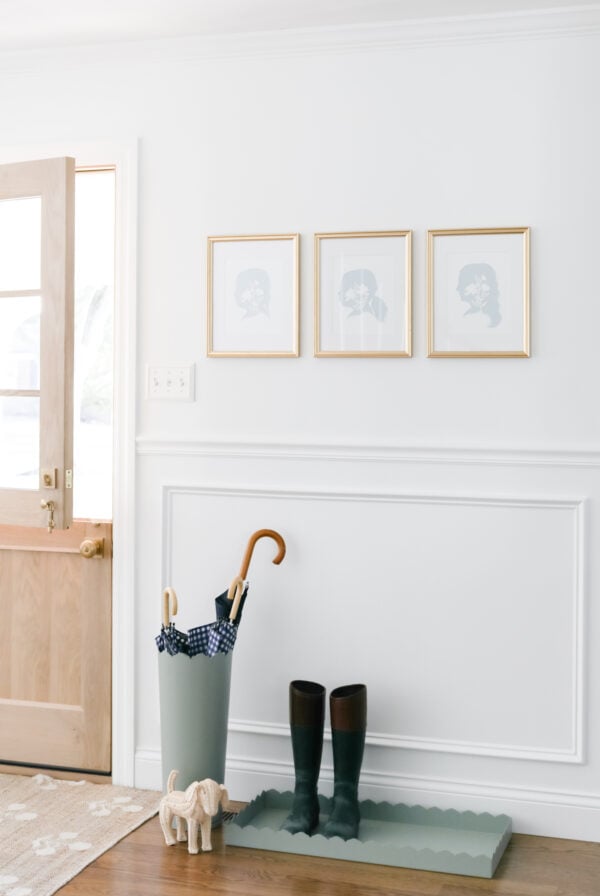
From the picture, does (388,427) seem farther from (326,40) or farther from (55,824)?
(55,824)

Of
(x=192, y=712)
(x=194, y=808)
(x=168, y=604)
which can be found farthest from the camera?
(x=168, y=604)

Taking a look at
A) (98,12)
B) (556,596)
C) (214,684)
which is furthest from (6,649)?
(98,12)

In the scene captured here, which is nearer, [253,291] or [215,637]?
[215,637]

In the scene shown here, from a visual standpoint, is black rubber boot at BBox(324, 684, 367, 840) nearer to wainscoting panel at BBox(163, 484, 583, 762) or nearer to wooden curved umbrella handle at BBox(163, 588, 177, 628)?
wainscoting panel at BBox(163, 484, 583, 762)

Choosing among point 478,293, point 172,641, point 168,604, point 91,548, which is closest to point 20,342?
point 91,548

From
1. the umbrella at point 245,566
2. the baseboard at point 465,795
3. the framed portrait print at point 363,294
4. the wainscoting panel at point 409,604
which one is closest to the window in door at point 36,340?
the wainscoting panel at point 409,604

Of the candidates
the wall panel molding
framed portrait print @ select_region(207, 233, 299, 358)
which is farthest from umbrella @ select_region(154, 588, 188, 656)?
framed portrait print @ select_region(207, 233, 299, 358)

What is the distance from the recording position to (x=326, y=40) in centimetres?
306

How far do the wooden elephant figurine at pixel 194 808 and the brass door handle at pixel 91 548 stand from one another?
0.82m

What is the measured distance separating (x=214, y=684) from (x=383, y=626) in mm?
530

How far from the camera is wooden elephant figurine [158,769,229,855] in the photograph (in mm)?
2785

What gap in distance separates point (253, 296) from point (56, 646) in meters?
Answer: 1.31

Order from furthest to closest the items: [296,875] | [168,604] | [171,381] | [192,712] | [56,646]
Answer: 1. [56,646]
2. [171,381]
3. [168,604]
4. [192,712]
5. [296,875]

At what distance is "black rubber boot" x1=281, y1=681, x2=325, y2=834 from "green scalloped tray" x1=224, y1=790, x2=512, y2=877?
7cm
